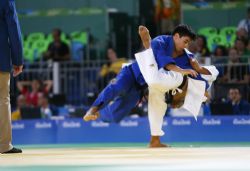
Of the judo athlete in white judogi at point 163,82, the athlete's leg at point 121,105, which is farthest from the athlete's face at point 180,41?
the athlete's leg at point 121,105

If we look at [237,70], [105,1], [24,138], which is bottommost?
[24,138]

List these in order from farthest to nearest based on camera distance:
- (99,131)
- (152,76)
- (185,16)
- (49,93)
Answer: (185,16) → (49,93) → (99,131) → (152,76)

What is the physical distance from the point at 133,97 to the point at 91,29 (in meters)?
9.43

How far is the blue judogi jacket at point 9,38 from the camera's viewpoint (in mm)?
9328

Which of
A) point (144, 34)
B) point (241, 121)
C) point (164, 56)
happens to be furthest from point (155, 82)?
point (241, 121)

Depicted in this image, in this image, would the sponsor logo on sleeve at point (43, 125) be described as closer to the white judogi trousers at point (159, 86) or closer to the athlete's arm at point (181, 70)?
the white judogi trousers at point (159, 86)

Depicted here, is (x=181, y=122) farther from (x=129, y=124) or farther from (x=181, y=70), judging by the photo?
(x=181, y=70)

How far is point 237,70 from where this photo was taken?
17.1m

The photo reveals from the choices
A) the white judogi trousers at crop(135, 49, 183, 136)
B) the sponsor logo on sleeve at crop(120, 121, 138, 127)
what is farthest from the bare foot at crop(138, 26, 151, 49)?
the sponsor logo on sleeve at crop(120, 121, 138, 127)

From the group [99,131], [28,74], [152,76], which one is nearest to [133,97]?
[152,76]

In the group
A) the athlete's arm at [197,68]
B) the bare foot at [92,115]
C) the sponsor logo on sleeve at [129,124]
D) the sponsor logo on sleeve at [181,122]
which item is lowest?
the sponsor logo on sleeve at [129,124]

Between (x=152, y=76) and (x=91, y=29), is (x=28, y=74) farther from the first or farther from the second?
(x=152, y=76)

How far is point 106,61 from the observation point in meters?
18.1

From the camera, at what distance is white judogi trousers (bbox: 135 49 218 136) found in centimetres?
1084
